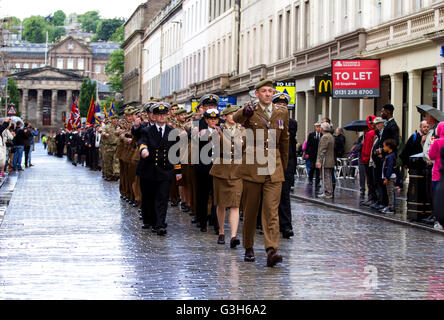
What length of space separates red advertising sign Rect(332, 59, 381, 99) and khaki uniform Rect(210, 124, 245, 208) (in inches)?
607

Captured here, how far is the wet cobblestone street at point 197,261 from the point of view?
31.0 ft

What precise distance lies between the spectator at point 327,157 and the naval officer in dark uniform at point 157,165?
910 cm

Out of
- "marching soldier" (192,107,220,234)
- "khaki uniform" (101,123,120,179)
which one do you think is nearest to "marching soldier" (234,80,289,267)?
"marching soldier" (192,107,220,234)

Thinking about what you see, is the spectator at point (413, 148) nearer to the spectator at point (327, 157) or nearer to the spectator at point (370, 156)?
the spectator at point (370, 156)

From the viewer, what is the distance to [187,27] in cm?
8119

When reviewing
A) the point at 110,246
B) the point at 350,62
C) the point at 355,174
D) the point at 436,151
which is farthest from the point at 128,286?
the point at 355,174

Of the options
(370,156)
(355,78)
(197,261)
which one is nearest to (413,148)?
(370,156)

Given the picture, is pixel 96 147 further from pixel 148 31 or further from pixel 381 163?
pixel 148 31

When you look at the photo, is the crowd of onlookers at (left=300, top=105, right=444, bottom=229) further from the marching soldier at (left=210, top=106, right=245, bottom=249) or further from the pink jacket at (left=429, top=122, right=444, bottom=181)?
the marching soldier at (left=210, top=106, right=245, bottom=249)

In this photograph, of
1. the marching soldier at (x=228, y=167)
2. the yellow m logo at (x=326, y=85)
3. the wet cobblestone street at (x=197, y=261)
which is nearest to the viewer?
the wet cobblestone street at (x=197, y=261)

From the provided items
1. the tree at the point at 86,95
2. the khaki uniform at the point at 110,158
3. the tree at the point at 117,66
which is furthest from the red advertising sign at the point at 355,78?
the tree at the point at 86,95

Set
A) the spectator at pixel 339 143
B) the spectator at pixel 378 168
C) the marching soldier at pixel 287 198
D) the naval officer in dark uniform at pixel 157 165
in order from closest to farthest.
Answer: the marching soldier at pixel 287 198
the naval officer in dark uniform at pixel 157 165
the spectator at pixel 378 168
the spectator at pixel 339 143

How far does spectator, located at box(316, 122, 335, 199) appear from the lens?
24.0m

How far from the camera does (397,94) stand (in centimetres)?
3275
